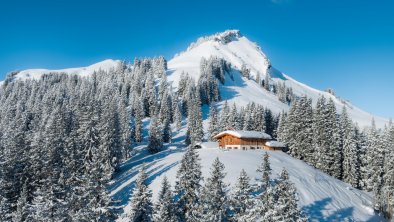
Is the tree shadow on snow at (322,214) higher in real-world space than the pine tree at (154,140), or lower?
lower

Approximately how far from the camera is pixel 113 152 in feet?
255

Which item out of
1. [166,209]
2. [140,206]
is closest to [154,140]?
[140,206]

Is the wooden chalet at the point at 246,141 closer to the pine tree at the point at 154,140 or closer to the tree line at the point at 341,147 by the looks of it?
the tree line at the point at 341,147

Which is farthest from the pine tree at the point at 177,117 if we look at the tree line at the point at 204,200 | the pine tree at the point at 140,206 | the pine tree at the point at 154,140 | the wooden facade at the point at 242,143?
the pine tree at the point at 140,206

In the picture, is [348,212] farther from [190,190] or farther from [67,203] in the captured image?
[67,203]

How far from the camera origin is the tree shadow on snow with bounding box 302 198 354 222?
170 ft

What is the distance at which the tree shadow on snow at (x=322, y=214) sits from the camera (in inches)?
2037

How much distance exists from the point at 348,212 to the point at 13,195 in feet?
177

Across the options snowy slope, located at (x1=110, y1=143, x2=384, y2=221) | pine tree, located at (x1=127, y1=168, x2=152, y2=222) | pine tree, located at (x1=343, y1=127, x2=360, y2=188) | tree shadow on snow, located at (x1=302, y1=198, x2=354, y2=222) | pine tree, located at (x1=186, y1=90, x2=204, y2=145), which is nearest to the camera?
pine tree, located at (x1=127, y1=168, x2=152, y2=222)

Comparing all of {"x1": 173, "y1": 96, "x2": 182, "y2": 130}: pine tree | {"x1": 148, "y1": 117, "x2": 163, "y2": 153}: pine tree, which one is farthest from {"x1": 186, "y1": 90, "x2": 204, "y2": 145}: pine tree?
{"x1": 148, "y1": 117, "x2": 163, "y2": 153}: pine tree

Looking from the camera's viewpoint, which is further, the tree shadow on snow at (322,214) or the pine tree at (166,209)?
the tree shadow on snow at (322,214)

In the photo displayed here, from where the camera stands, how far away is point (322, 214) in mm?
53250

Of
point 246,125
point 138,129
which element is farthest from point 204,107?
point 246,125

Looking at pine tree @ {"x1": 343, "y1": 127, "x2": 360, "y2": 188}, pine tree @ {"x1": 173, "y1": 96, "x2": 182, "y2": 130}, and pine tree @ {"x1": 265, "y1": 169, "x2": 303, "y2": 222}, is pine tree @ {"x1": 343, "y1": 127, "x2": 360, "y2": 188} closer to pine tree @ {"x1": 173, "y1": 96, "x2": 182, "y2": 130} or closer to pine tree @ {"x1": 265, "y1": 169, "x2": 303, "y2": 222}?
pine tree @ {"x1": 265, "y1": 169, "x2": 303, "y2": 222}
